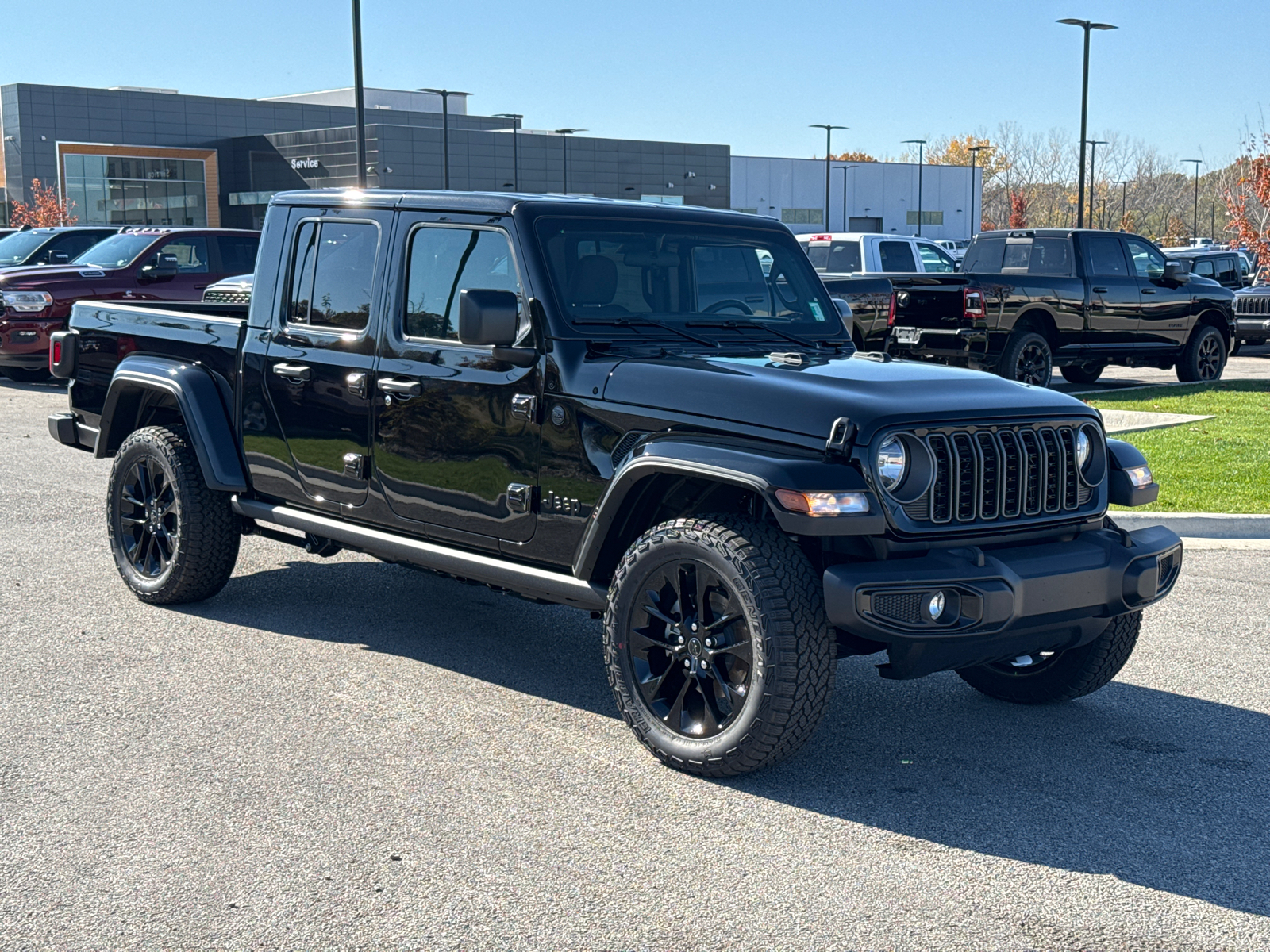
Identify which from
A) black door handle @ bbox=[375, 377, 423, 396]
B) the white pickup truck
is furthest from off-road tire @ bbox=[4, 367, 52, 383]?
black door handle @ bbox=[375, 377, 423, 396]

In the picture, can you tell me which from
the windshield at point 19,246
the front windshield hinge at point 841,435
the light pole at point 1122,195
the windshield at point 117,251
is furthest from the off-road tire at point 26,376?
the light pole at point 1122,195

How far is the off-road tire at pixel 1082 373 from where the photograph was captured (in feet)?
62.7

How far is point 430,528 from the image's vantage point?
579 centimetres

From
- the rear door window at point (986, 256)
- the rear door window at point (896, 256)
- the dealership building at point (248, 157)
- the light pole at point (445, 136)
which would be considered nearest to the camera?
the rear door window at point (986, 256)

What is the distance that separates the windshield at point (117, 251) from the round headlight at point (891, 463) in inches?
632

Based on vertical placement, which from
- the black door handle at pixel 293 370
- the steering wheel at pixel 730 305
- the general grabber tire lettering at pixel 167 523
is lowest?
the general grabber tire lettering at pixel 167 523

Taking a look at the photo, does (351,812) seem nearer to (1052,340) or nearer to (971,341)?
(971,341)

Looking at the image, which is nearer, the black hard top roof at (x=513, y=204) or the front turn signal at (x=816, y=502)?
the front turn signal at (x=816, y=502)

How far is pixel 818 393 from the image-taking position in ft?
15.3

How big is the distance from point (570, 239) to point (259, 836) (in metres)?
2.57

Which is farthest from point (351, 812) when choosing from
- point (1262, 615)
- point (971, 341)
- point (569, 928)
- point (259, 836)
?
point (971, 341)

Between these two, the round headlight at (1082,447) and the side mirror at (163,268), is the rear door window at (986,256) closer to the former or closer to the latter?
the side mirror at (163,268)

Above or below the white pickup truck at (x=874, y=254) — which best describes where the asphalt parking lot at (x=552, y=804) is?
below

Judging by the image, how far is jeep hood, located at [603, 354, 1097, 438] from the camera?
4590 mm
